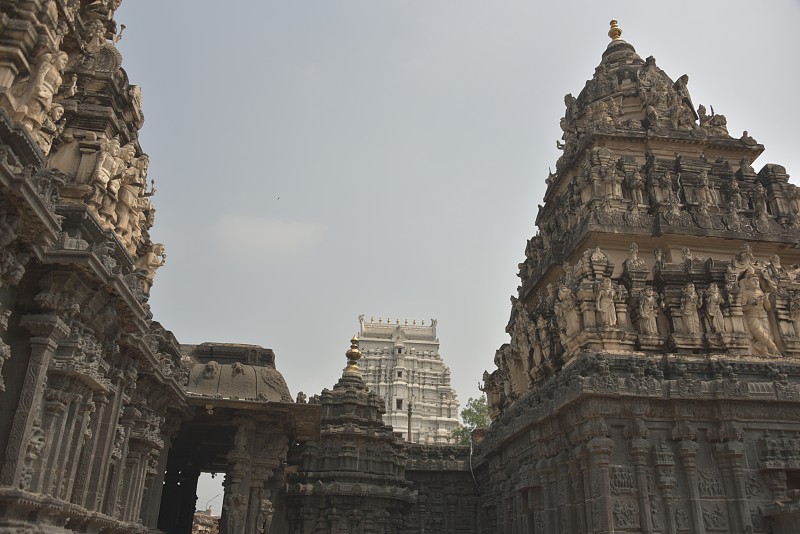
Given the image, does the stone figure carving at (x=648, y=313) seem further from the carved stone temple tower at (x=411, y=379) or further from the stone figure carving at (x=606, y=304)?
the carved stone temple tower at (x=411, y=379)

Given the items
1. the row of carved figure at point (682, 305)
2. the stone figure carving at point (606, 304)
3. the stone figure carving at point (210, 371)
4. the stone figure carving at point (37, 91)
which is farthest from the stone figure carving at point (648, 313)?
the stone figure carving at point (37, 91)

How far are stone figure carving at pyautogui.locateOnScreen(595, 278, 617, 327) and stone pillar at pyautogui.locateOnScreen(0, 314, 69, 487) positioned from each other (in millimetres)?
13561

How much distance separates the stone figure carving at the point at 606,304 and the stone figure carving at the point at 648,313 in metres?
0.78

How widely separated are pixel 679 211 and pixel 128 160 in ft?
52.2

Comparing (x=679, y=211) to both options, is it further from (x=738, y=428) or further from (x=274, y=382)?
(x=274, y=382)

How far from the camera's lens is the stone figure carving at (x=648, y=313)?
1756 centimetres

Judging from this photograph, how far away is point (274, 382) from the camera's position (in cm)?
1798

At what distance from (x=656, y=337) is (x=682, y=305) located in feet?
4.53

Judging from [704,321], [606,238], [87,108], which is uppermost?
[606,238]

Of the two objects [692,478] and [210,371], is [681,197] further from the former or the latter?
[210,371]

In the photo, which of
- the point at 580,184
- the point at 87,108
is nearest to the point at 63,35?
the point at 87,108

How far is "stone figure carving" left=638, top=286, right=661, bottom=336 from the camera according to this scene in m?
17.6

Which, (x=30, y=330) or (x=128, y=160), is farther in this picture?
(x=128, y=160)

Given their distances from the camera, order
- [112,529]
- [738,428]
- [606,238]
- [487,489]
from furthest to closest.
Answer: [487,489] < [606,238] < [738,428] < [112,529]
